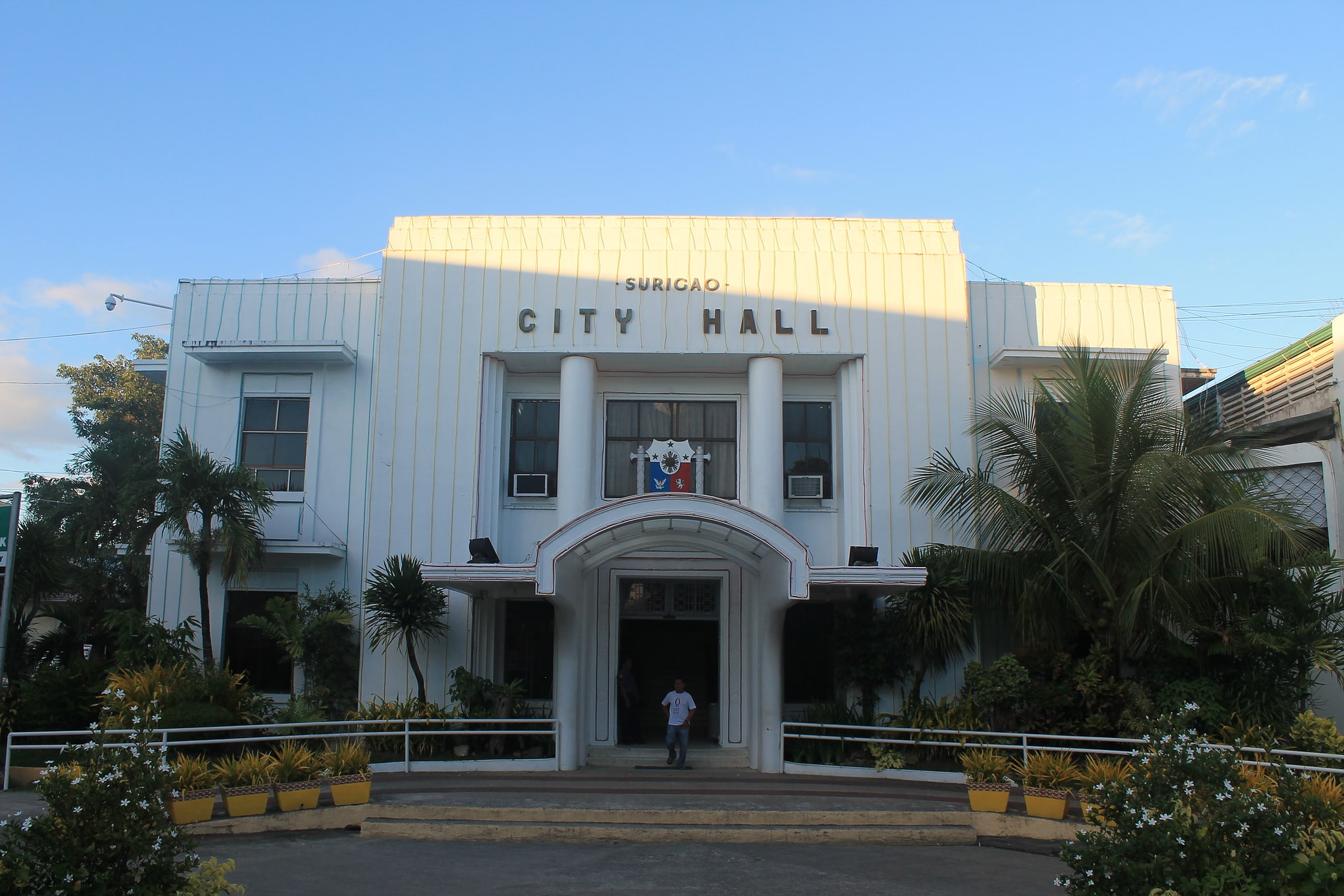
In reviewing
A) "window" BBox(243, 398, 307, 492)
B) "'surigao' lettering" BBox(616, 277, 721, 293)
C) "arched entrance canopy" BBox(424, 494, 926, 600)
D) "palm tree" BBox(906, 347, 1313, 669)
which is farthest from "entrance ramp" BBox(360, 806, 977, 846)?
"'surigao' lettering" BBox(616, 277, 721, 293)

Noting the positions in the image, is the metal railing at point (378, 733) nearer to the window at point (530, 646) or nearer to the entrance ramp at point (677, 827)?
the window at point (530, 646)

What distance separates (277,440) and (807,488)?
9.21m

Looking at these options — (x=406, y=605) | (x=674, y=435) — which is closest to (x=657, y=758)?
(x=406, y=605)

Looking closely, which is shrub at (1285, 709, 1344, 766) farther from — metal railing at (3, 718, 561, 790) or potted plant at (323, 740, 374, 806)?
potted plant at (323, 740, 374, 806)

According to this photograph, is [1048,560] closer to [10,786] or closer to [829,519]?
[829,519]

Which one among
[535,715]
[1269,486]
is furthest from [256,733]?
[1269,486]

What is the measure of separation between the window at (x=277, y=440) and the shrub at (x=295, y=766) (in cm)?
677

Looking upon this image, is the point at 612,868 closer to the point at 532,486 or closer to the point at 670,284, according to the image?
the point at 532,486

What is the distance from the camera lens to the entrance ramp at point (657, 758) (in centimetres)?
1574

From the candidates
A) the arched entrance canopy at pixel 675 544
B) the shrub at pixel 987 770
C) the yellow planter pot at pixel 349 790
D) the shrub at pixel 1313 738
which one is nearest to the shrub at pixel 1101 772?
the shrub at pixel 987 770

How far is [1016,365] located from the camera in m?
17.3

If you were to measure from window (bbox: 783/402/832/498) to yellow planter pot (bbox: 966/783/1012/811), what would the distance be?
653cm

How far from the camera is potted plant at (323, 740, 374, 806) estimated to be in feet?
37.4

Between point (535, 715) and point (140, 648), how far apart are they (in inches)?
238
